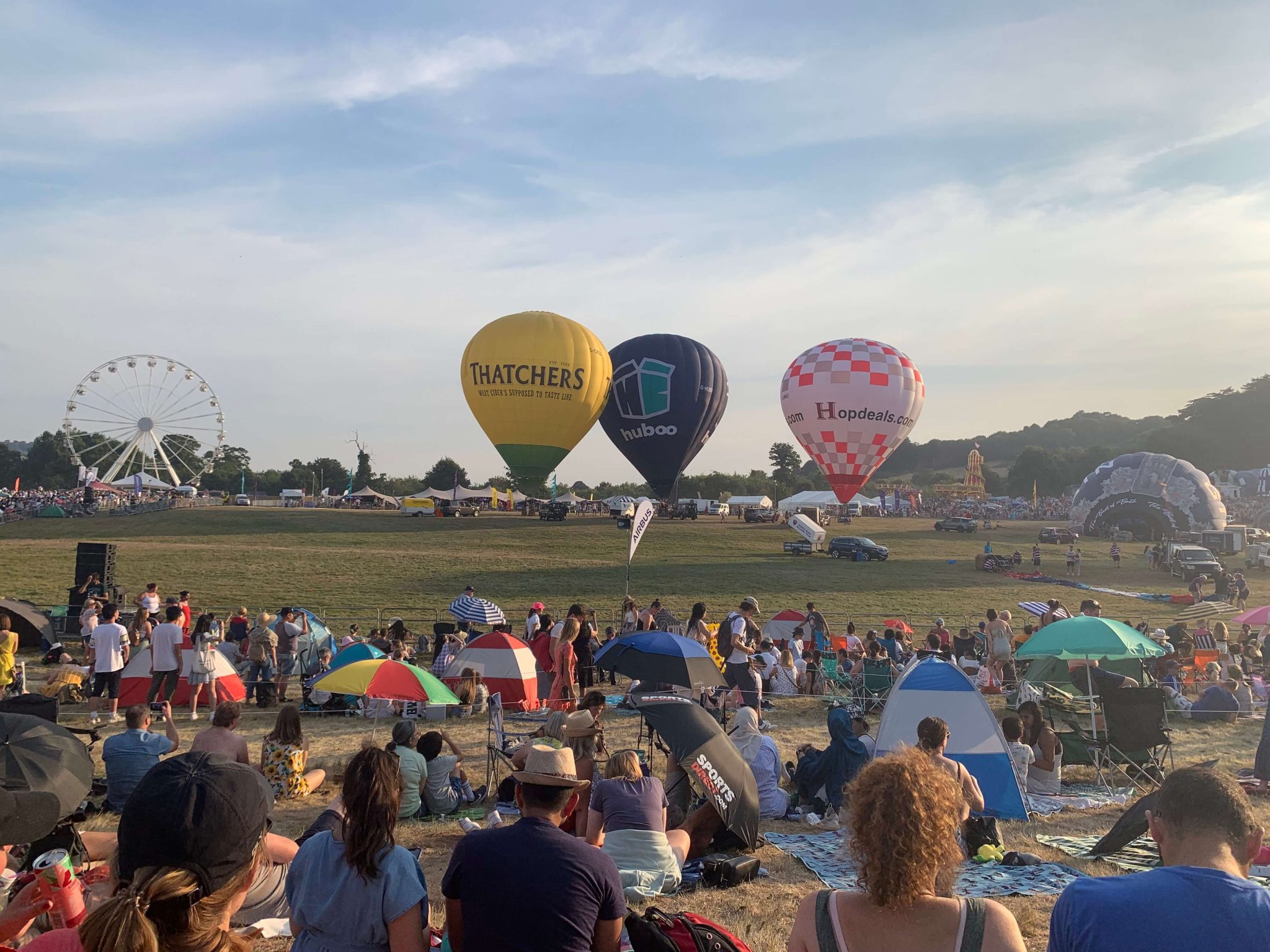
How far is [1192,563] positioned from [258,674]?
33.6 metres

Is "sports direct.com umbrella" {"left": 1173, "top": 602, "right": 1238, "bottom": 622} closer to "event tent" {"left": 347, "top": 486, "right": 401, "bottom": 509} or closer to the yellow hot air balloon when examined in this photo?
the yellow hot air balloon

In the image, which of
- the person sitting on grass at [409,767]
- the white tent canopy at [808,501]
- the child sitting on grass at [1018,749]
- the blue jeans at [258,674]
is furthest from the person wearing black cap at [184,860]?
the white tent canopy at [808,501]

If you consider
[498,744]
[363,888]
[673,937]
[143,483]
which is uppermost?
[143,483]

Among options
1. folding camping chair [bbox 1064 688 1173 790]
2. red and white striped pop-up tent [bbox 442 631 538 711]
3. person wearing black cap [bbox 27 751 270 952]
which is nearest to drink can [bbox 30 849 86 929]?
person wearing black cap [bbox 27 751 270 952]

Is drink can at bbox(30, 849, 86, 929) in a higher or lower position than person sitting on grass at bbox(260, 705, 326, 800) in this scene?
higher

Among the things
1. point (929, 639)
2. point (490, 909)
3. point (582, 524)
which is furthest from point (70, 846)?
point (582, 524)

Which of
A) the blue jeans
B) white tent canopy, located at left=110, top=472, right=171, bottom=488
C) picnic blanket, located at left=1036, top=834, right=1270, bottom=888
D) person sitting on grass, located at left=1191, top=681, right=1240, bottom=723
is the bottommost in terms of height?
person sitting on grass, located at left=1191, top=681, right=1240, bottom=723

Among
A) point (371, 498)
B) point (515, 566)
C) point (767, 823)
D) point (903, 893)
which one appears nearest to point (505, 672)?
point (767, 823)

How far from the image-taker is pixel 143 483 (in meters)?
64.1

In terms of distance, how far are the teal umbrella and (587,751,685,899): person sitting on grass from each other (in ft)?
22.1

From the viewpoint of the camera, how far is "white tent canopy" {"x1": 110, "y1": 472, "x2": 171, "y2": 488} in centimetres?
6431

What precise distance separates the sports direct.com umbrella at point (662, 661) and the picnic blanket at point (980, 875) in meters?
2.49

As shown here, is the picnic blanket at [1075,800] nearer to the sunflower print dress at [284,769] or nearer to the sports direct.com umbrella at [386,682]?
the sports direct.com umbrella at [386,682]

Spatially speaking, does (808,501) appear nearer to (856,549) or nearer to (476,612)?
(856,549)
